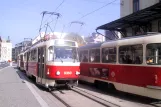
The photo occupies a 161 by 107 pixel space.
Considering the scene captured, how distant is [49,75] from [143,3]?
14.7 metres

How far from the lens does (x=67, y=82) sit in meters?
14.0

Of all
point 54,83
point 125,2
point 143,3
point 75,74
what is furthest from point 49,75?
point 125,2

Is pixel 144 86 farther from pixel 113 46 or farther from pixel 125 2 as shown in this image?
pixel 125 2

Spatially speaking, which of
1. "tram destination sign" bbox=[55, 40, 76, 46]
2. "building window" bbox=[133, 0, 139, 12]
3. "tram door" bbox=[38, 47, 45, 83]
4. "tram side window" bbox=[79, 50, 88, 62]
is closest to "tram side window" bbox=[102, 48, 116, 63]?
"tram destination sign" bbox=[55, 40, 76, 46]

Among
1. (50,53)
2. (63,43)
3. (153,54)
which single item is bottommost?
(153,54)

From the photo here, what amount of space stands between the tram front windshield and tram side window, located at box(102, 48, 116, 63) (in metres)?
1.49

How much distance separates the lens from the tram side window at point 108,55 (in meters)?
12.8

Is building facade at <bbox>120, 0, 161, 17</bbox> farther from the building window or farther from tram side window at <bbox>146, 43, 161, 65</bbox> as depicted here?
tram side window at <bbox>146, 43, 161, 65</bbox>

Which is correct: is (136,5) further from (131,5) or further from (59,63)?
(59,63)

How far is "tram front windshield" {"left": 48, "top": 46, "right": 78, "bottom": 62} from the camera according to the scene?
1370 centimetres

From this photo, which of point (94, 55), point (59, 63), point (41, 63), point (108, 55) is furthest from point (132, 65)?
point (41, 63)

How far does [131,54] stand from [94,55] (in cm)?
427

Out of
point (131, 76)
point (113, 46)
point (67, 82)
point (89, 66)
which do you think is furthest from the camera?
point (89, 66)

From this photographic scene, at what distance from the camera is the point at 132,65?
36.6 feet
